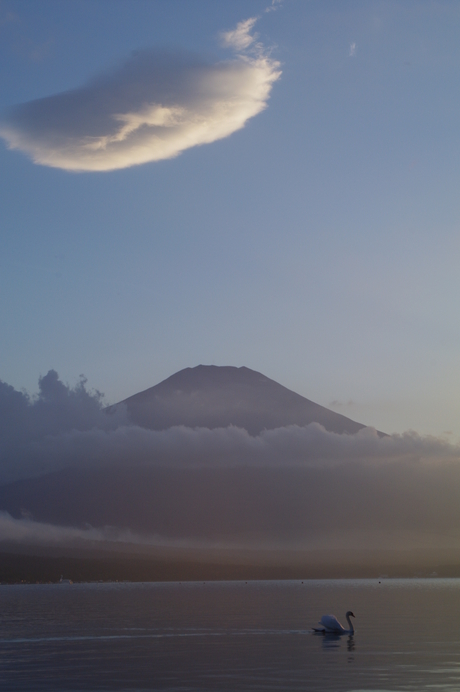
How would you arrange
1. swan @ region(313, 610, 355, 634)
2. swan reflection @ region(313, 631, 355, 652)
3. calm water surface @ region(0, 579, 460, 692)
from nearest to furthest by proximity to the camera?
calm water surface @ region(0, 579, 460, 692)
swan reflection @ region(313, 631, 355, 652)
swan @ region(313, 610, 355, 634)

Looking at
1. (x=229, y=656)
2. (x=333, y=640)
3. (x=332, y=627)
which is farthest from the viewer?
(x=332, y=627)

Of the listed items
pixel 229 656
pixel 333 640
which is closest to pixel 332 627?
pixel 333 640

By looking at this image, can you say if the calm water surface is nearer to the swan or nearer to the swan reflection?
the swan reflection

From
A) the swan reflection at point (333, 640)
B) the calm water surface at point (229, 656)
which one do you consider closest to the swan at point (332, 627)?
the swan reflection at point (333, 640)

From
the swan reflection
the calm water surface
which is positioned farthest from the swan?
the calm water surface

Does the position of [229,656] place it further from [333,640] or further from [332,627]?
[332,627]

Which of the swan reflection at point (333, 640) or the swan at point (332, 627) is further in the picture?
the swan at point (332, 627)

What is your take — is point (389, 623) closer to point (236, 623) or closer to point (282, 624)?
point (282, 624)

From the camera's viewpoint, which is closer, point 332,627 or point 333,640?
point 333,640

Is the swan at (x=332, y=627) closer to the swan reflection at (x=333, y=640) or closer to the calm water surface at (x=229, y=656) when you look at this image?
the swan reflection at (x=333, y=640)

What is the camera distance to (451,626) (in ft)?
240

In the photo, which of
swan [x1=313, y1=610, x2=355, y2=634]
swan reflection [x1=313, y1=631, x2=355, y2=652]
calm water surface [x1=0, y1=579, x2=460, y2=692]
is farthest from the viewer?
swan [x1=313, y1=610, x2=355, y2=634]

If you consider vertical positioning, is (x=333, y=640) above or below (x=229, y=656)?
below

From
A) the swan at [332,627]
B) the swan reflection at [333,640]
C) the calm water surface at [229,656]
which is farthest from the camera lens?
the swan at [332,627]
